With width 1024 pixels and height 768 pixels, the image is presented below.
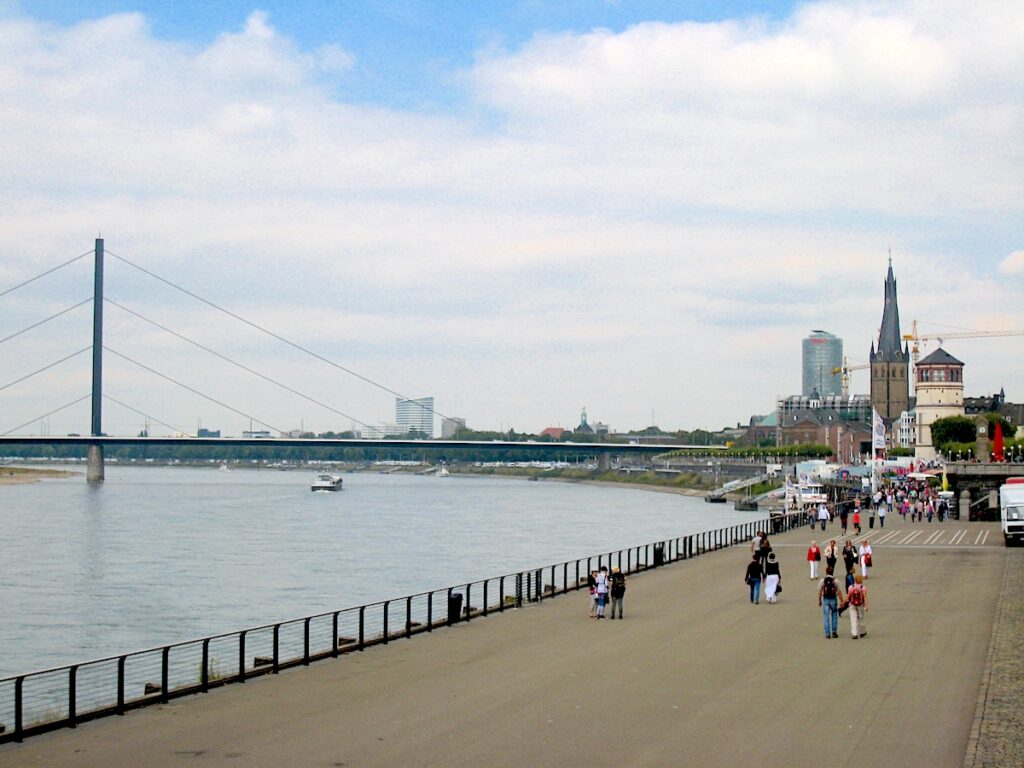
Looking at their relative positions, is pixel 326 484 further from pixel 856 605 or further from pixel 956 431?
pixel 856 605

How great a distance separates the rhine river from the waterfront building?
67.9 m

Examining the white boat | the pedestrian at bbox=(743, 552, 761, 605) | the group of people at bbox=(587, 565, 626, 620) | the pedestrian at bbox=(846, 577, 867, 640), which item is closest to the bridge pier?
the white boat

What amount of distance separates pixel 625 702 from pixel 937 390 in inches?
6667

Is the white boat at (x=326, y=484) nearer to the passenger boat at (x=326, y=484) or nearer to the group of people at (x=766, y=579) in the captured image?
the passenger boat at (x=326, y=484)

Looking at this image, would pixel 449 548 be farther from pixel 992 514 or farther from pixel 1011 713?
pixel 1011 713

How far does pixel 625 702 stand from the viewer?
17828 mm

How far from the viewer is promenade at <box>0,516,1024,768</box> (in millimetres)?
14719

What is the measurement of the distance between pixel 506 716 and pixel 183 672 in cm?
1185

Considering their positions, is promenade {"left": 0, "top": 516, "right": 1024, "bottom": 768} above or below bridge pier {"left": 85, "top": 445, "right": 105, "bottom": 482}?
below

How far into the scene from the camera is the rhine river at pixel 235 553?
3784cm

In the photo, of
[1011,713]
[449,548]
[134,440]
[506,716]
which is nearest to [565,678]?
[506,716]

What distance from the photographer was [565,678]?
19906 millimetres

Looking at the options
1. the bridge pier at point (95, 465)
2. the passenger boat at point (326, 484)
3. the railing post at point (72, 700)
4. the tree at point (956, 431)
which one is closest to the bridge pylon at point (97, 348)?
the bridge pier at point (95, 465)

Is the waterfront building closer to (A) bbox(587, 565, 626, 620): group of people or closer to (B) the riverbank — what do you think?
(B) the riverbank
